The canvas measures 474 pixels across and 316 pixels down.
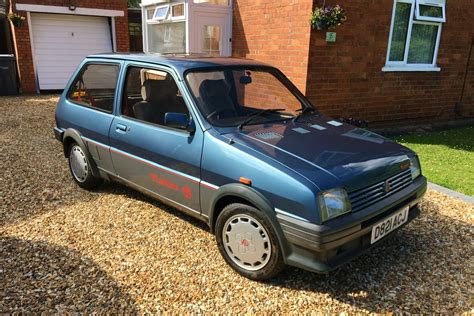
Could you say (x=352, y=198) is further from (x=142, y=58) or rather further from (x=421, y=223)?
(x=142, y=58)

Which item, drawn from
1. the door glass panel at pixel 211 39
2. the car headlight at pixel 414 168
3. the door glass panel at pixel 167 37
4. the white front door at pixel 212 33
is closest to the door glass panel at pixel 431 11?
the white front door at pixel 212 33

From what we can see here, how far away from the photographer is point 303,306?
2.83 metres

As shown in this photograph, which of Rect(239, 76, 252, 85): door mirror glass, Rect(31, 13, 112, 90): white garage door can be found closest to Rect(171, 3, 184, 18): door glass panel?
Rect(239, 76, 252, 85): door mirror glass

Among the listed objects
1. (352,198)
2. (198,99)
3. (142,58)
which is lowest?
(352,198)

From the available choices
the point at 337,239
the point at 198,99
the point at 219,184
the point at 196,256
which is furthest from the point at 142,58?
the point at 337,239

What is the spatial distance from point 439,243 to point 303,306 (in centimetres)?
178

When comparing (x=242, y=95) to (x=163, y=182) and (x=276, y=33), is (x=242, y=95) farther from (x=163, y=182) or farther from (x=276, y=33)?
(x=276, y=33)

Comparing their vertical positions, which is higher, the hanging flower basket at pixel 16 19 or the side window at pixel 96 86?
the hanging flower basket at pixel 16 19

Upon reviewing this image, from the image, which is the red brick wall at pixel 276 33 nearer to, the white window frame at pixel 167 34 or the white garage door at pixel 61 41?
the white window frame at pixel 167 34

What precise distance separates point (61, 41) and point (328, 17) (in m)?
11.0

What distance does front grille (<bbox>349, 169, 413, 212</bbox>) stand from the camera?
2.81 metres

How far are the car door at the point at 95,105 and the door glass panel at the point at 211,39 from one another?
4756 millimetres

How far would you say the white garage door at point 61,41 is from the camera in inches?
536

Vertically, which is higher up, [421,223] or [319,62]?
[319,62]
